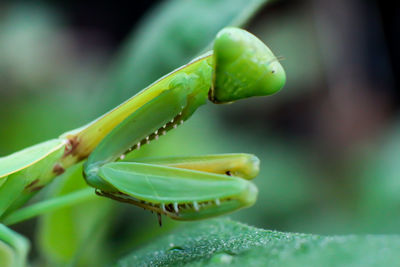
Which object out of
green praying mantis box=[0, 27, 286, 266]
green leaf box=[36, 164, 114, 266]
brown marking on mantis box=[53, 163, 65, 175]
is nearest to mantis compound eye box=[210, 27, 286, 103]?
green praying mantis box=[0, 27, 286, 266]

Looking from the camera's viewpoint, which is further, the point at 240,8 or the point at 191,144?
the point at 191,144

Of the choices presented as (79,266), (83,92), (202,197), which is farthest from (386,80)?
(202,197)

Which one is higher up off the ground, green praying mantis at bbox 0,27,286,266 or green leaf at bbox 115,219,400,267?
green praying mantis at bbox 0,27,286,266

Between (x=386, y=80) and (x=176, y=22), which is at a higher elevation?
(x=176, y=22)

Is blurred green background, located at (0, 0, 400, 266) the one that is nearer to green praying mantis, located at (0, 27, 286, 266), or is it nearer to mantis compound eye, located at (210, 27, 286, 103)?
green praying mantis, located at (0, 27, 286, 266)

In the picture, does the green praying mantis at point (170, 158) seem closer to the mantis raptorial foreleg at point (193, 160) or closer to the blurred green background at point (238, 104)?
the mantis raptorial foreleg at point (193, 160)

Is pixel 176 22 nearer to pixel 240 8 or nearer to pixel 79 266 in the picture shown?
pixel 240 8

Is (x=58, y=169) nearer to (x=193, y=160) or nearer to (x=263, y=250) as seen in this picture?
(x=193, y=160)
